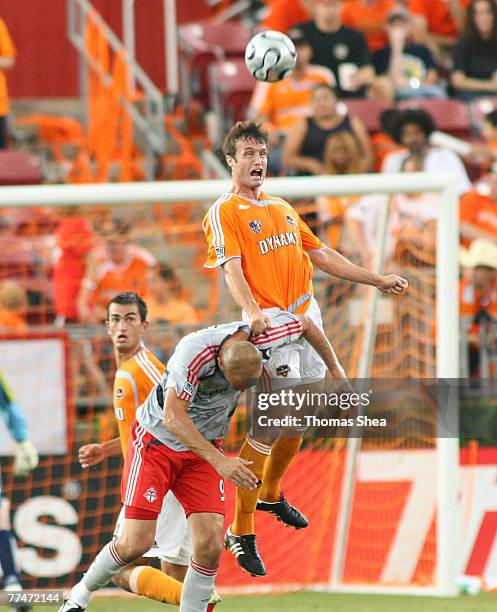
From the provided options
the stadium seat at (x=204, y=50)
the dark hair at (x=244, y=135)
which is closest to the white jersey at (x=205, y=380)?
the dark hair at (x=244, y=135)

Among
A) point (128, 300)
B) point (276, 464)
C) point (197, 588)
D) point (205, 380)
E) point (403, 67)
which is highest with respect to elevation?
point (403, 67)

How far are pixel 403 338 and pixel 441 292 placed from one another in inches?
31.8

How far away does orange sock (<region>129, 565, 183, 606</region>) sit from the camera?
7215 millimetres

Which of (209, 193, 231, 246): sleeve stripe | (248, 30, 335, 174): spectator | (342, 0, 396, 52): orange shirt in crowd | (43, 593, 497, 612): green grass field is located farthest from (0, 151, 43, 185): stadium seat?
(209, 193, 231, 246): sleeve stripe

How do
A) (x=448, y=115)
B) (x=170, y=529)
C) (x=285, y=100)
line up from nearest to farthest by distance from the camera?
(x=170, y=529), (x=285, y=100), (x=448, y=115)

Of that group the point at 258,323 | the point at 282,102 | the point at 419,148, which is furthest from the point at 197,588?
the point at 282,102

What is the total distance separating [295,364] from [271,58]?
4.50 feet

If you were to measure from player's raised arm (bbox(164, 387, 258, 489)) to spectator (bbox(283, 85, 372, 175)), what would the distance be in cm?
498

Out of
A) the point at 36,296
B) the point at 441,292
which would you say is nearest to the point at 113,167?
the point at 36,296

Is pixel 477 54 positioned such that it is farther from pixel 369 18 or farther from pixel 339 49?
pixel 339 49

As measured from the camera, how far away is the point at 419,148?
1098cm

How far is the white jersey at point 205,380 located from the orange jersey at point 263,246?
15cm

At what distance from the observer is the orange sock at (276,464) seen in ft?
21.9

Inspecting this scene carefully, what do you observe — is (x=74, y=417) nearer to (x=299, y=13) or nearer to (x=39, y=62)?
(x=299, y=13)
